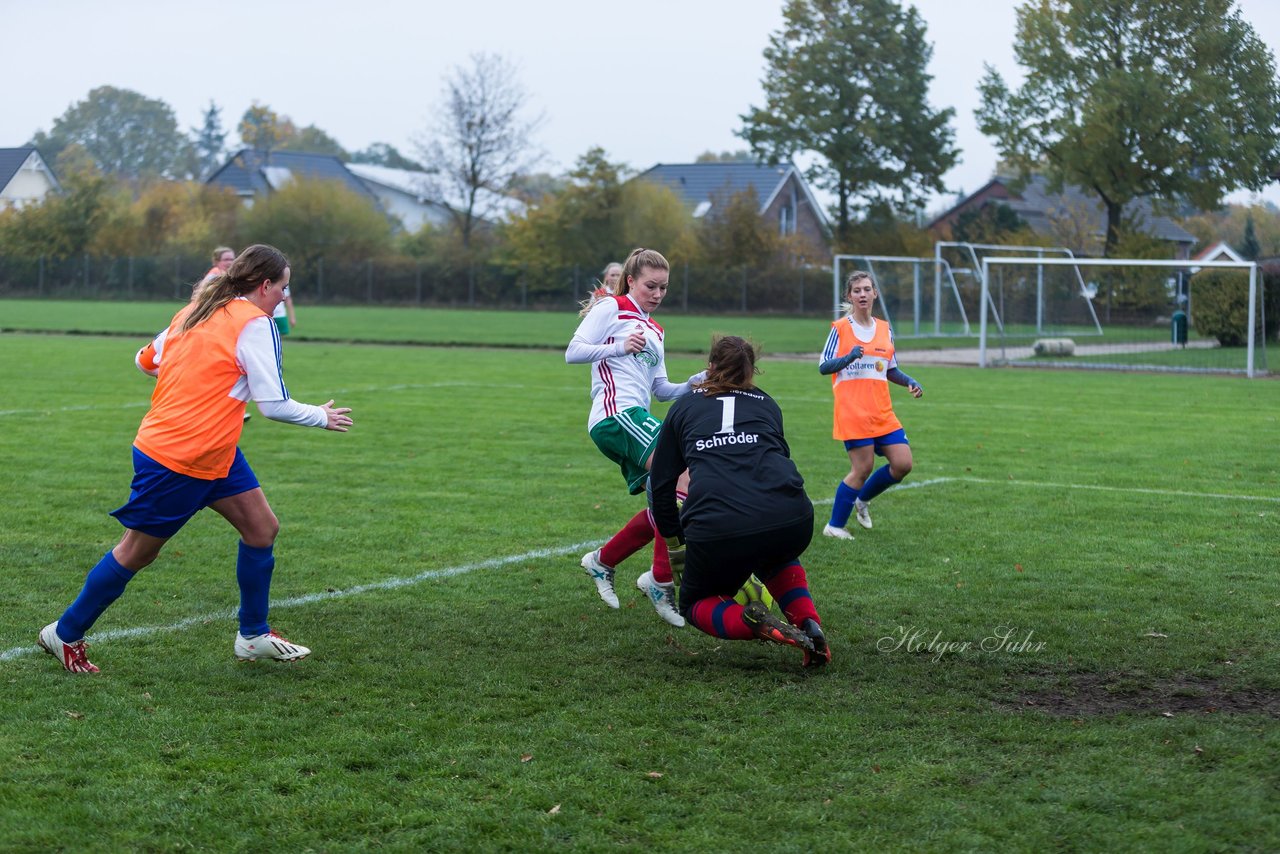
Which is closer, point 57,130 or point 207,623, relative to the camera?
point 207,623

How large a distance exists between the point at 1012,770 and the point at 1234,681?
157 cm

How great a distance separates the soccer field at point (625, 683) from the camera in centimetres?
406

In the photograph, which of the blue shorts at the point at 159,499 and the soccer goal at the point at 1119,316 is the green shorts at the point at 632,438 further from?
the soccer goal at the point at 1119,316

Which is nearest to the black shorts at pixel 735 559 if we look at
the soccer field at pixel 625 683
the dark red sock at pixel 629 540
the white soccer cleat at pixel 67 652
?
the soccer field at pixel 625 683

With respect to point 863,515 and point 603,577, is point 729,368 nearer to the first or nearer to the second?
point 603,577

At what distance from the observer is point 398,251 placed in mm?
62625

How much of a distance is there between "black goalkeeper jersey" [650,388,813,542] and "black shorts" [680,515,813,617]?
35mm

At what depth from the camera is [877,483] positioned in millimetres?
8953

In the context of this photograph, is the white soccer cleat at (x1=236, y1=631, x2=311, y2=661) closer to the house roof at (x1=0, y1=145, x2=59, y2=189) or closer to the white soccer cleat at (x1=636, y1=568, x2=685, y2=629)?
the white soccer cleat at (x1=636, y1=568, x2=685, y2=629)

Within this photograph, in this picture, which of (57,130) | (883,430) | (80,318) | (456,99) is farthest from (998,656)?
(57,130)

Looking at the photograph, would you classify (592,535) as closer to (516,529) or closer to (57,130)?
(516,529)

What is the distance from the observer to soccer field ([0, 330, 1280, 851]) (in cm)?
406

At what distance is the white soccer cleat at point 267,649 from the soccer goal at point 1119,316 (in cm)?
2186

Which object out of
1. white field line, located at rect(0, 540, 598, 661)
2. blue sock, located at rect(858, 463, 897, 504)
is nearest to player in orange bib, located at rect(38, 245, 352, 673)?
white field line, located at rect(0, 540, 598, 661)
